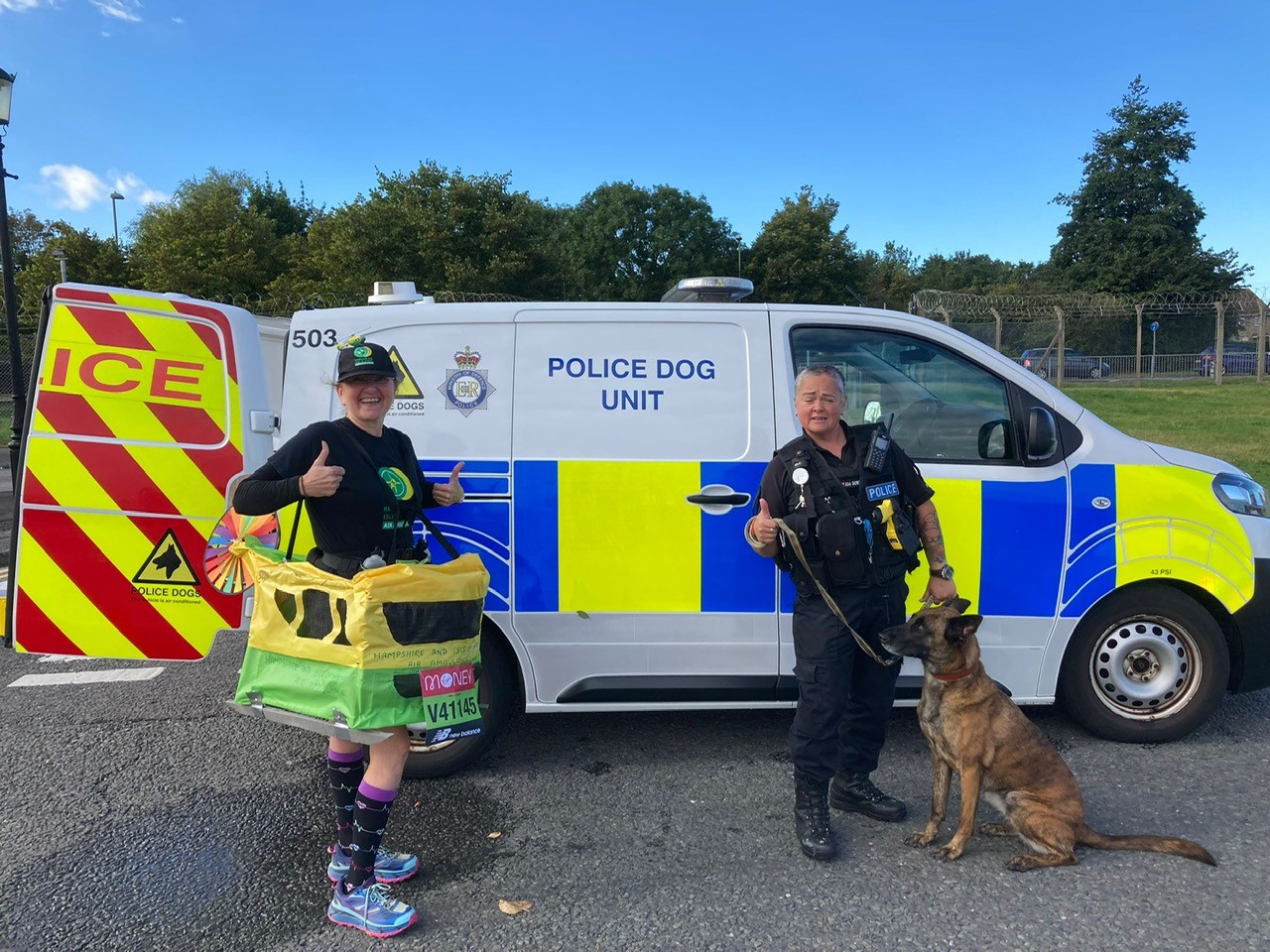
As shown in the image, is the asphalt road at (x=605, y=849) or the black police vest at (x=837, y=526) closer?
the asphalt road at (x=605, y=849)

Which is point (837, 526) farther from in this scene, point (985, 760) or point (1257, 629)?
point (1257, 629)

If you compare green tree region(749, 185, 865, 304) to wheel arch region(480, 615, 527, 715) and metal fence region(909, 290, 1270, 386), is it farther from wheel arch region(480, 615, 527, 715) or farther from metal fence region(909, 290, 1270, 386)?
wheel arch region(480, 615, 527, 715)

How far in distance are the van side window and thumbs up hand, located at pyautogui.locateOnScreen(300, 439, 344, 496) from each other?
191 cm

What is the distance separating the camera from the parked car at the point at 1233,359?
23.9m

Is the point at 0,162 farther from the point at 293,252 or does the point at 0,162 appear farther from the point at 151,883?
the point at 293,252

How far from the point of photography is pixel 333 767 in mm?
2633

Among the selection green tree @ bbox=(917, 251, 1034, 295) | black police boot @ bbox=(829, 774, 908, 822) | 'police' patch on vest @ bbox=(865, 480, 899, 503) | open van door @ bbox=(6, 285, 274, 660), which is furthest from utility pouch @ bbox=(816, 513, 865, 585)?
green tree @ bbox=(917, 251, 1034, 295)

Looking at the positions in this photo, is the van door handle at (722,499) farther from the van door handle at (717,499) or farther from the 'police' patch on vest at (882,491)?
the 'police' patch on vest at (882,491)

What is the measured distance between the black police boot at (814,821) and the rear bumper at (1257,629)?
199 centimetres

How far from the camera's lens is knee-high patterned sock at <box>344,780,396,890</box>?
2.50m

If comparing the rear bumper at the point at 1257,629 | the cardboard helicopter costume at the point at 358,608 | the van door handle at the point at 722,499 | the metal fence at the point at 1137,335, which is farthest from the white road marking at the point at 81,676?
the metal fence at the point at 1137,335

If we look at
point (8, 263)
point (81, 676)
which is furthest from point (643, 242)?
point (81, 676)

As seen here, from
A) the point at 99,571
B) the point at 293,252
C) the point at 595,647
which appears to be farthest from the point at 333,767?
the point at 293,252

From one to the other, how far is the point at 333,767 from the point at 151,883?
79 centimetres
